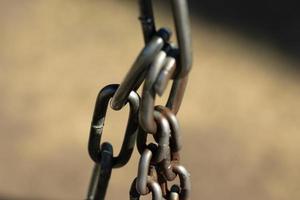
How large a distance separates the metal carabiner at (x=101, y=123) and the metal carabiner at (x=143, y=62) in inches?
1.8

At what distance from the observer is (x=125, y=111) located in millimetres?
1432

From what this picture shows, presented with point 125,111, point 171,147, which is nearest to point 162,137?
point 171,147

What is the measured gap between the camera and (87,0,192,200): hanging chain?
1.39 ft

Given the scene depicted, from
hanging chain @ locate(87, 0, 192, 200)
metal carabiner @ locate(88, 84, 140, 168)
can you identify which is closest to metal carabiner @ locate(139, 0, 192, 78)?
hanging chain @ locate(87, 0, 192, 200)

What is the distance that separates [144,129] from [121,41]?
3.72 ft

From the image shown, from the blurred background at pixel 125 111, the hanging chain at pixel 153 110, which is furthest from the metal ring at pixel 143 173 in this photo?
the blurred background at pixel 125 111

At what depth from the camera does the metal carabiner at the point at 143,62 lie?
43 cm

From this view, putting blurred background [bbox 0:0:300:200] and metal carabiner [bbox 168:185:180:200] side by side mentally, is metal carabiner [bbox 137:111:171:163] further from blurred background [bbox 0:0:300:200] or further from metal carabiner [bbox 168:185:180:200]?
blurred background [bbox 0:0:300:200]

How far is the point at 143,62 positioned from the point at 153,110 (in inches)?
1.7

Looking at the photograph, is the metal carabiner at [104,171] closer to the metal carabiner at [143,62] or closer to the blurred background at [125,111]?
the metal carabiner at [143,62]

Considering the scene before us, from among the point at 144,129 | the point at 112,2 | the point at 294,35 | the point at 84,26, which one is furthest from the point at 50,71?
the point at 144,129

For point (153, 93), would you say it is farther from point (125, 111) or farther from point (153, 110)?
point (125, 111)

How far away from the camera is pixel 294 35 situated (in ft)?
5.38

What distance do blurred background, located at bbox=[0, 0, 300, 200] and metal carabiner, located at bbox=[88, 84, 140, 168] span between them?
2.37 ft
